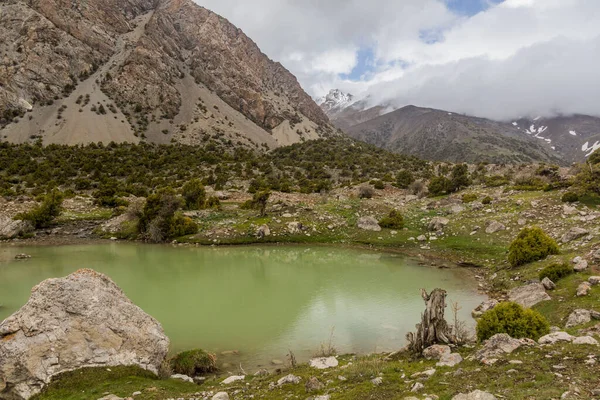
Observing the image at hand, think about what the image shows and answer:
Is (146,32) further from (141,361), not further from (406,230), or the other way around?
(141,361)

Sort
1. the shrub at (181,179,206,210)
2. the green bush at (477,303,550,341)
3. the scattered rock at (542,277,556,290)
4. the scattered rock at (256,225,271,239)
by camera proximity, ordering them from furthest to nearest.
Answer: the shrub at (181,179,206,210) → the scattered rock at (256,225,271,239) → the scattered rock at (542,277,556,290) → the green bush at (477,303,550,341)

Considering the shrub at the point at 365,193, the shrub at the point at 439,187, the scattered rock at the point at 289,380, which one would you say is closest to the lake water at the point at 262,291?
the scattered rock at the point at 289,380

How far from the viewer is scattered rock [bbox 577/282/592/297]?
15.2 meters

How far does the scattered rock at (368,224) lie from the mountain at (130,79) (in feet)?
283

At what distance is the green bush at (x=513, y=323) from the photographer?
450 inches

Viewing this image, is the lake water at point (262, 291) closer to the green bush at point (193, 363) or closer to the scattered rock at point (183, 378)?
the green bush at point (193, 363)

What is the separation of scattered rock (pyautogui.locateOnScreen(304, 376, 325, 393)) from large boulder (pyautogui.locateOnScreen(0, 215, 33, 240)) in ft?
142

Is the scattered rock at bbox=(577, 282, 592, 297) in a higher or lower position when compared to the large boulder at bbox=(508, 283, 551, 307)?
higher

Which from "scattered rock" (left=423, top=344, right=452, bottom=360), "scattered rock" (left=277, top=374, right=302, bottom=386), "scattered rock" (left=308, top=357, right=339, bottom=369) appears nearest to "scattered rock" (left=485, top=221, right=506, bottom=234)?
"scattered rock" (left=423, top=344, right=452, bottom=360)

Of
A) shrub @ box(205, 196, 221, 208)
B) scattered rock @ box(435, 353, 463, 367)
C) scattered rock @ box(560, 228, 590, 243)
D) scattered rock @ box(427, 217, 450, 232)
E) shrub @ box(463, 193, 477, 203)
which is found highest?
shrub @ box(205, 196, 221, 208)

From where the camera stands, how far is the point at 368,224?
37750 mm

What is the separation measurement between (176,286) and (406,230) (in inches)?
897

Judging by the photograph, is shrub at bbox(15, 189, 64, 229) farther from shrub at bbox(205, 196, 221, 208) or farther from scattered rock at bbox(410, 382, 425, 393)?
scattered rock at bbox(410, 382, 425, 393)

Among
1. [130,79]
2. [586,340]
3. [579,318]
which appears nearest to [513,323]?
[586,340]
